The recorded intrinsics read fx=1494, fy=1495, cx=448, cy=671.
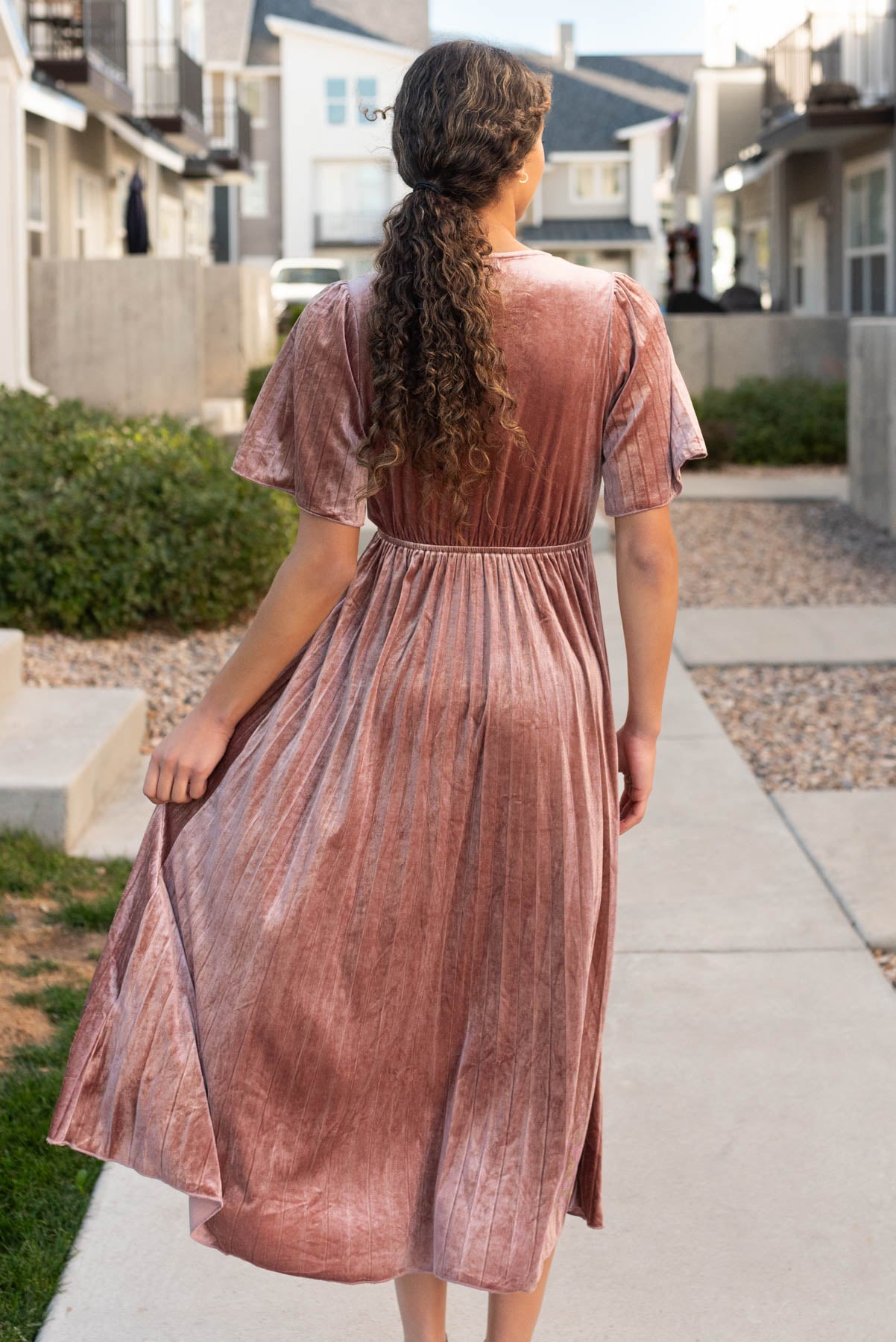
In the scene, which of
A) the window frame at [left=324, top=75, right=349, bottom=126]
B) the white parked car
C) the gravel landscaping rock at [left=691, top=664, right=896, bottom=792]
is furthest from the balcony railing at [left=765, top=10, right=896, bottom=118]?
the window frame at [left=324, top=75, right=349, bottom=126]

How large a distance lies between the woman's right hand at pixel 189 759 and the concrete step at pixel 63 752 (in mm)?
2546

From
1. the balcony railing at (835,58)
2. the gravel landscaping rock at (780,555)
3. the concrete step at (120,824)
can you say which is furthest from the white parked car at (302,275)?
the concrete step at (120,824)

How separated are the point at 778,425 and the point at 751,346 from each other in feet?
7.71

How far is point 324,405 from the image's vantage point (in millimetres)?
1817

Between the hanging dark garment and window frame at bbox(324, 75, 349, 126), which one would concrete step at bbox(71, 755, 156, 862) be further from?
window frame at bbox(324, 75, 349, 126)

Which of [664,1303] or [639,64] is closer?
[664,1303]

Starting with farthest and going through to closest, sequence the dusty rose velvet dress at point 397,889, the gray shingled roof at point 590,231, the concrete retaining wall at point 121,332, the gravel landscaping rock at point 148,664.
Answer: the gray shingled roof at point 590,231
the concrete retaining wall at point 121,332
the gravel landscaping rock at point 148,664
the dusty rose velvet dress at point 397,889

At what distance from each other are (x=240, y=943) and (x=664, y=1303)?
106 centimetres

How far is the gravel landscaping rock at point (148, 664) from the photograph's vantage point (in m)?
5.99

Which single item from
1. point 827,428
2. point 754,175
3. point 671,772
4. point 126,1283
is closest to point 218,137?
point 754,175

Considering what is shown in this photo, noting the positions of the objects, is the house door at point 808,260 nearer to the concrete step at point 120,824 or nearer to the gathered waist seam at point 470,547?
the concrete step at point 120,824

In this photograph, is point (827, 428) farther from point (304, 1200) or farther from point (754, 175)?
point (304, 1200)

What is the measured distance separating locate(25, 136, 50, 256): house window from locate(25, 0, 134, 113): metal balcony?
0.83m

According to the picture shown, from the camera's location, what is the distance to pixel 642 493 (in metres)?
1.86
